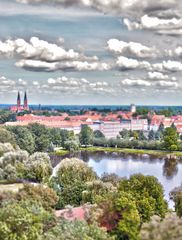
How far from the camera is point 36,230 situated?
12.4 metres

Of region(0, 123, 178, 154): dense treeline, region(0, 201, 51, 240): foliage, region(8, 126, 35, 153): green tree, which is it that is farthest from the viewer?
region(0, 123, 178, 154): dense treeline

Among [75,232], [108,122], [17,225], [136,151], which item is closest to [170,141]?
[136,151]

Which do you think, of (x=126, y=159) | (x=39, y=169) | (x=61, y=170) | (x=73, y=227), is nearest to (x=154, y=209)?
(x=73, y=227)

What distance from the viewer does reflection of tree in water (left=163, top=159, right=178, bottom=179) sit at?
39938mm

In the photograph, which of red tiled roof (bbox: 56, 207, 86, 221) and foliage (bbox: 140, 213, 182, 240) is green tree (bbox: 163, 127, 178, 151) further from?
Answer: foliage (bbox: 140, 213, 182, 240)

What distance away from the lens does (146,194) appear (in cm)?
1827

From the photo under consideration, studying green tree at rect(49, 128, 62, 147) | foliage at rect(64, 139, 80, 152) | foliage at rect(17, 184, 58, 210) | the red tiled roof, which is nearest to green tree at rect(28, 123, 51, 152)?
green tree at rect(49, 128, 62, 147)

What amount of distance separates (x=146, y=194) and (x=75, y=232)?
6743mm

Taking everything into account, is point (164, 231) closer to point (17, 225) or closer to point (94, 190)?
point (17, 225)

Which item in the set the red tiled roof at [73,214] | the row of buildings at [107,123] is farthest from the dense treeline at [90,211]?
the row of buildings at [107,123]

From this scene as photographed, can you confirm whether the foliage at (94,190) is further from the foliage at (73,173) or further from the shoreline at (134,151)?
the shoreline at (134,151)

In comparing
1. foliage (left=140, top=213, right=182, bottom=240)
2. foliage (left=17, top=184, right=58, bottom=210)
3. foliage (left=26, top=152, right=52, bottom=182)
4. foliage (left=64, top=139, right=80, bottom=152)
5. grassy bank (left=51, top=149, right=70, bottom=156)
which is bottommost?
grassy bank (left=51, top=149, right=70, bottom=156)

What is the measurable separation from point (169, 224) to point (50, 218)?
14.8 feet

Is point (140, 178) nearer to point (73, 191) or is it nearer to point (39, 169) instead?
point (73, 191)
